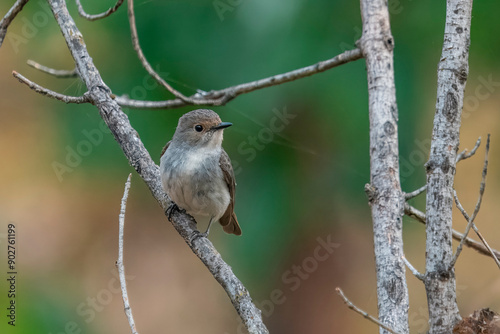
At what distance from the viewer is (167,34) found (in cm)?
601

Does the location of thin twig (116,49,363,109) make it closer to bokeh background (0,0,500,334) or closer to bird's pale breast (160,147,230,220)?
bird's pale breast (160,147,230,220)

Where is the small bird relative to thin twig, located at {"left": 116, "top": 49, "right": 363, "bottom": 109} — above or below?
above

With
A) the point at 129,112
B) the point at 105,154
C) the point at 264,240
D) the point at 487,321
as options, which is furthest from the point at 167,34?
the point at 487,321

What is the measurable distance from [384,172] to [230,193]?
237 centimetres

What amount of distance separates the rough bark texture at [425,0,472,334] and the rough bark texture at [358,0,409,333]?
12 cm

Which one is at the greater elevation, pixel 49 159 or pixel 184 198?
pixel 49 159

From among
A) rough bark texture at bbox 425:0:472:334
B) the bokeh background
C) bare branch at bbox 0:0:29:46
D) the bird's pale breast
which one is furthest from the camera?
the bokeh background

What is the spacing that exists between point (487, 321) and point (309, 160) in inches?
165

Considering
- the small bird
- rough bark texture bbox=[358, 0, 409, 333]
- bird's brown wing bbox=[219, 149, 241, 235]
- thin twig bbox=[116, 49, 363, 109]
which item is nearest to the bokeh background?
bird's brown wing bbox=[219, 149, 241, 235]

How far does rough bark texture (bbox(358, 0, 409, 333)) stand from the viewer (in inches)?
86.7

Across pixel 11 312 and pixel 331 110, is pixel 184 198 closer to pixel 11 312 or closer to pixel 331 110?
pixel 11 312

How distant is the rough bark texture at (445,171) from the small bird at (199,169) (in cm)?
223

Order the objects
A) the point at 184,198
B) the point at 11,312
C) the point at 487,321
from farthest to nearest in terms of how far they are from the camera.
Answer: the point at 11,312 → the point at 184,198 → the point at 487,321

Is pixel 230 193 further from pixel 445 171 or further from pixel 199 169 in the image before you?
pixel 445 171
